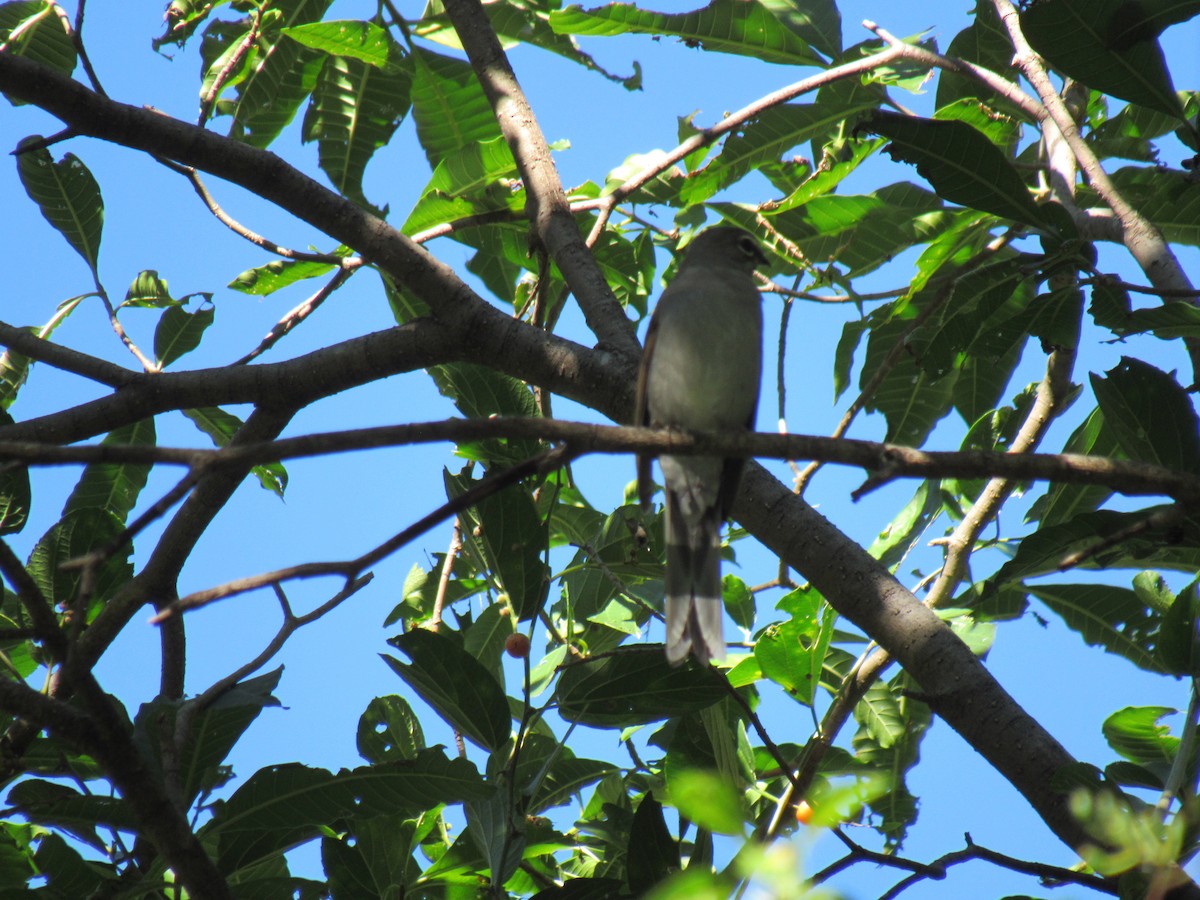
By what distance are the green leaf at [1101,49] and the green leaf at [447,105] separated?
2.60 metres

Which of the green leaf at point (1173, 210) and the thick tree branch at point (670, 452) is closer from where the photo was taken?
the thick tree branch at point (670, 452)

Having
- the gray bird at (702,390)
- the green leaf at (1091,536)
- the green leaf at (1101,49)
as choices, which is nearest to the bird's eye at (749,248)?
the gray bird at (702,390)

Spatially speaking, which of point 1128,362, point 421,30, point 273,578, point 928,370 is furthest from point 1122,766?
point 421,30

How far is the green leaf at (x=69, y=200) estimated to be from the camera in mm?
3963

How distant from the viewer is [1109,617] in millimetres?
3891

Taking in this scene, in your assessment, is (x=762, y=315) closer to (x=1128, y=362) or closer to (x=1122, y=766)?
(x=1128, y=362)

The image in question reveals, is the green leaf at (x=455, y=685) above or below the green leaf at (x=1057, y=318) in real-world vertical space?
below

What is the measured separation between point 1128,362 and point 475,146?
8.54 feet

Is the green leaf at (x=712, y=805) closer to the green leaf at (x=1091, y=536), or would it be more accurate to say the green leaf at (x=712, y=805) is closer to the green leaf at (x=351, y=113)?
the green leaf at (x=1091, y=536)

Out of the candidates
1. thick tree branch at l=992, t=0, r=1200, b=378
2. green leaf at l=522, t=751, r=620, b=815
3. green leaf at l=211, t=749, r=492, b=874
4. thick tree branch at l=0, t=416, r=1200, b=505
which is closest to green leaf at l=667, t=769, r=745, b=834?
thick tree branch at l=0, t=416, r=1200, b=505

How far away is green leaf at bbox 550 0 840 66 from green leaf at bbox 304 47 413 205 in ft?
3.45

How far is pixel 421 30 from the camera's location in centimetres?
470

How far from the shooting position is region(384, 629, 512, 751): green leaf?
2814mm

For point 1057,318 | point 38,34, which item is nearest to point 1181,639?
point 1057,318
